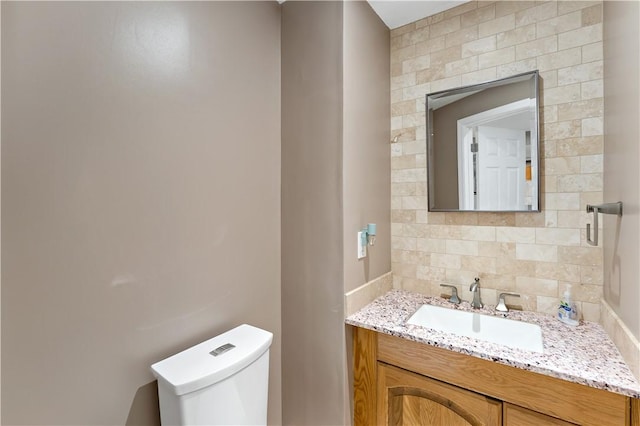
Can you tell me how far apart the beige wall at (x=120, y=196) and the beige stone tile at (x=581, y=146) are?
1.44 meters

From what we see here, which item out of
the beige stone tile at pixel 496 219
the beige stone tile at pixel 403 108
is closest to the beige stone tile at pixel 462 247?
the beige stone tile at pixel 496 219

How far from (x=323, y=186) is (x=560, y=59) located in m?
1.24

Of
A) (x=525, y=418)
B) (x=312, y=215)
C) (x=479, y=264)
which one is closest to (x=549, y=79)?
(x=479, y=264)

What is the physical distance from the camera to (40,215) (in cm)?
81

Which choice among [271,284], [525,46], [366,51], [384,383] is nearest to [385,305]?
[384,383]

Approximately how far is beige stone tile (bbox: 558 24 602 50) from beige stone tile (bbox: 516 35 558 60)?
25 millimetres

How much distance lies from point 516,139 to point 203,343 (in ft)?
5.57

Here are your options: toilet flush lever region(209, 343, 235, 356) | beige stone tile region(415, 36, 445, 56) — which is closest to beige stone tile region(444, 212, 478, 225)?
beige stone tile region(415, 36, 445, 56)

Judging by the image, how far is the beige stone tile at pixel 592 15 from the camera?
1.28 m

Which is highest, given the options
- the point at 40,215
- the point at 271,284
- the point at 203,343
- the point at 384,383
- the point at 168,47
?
the point at 168,47

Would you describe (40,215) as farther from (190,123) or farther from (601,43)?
(601,43)

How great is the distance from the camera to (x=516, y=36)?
4.74ft

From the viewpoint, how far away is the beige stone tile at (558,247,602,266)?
50.6 inches

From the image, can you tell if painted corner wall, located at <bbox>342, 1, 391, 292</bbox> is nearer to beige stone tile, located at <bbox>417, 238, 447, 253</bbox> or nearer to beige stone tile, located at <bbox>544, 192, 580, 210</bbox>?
beige stone tile, located at <bbox>417, 238, 447, 253</bbox>
